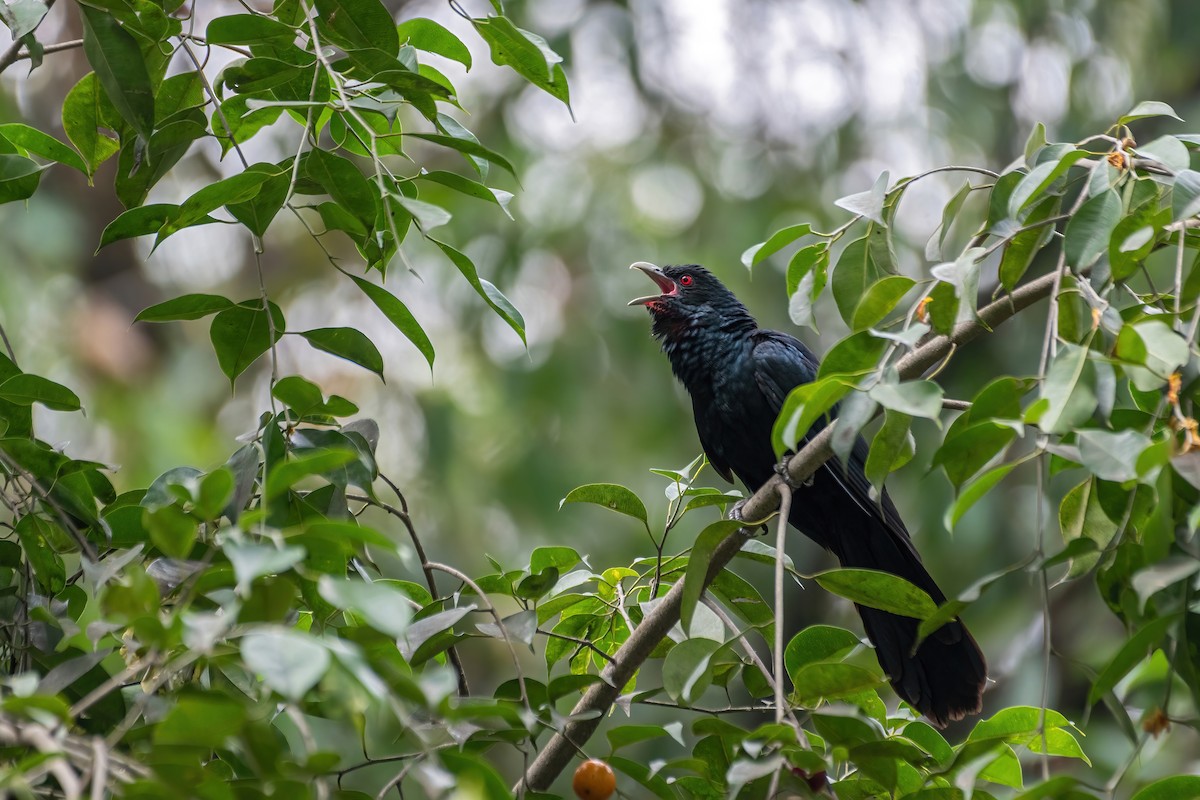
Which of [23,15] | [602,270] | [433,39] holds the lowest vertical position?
[602,270]

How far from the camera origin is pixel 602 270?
9.30m

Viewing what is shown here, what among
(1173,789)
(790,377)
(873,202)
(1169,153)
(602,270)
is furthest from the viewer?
(602,270)

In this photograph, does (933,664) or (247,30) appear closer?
(247,30)

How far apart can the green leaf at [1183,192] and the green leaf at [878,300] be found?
387 mm

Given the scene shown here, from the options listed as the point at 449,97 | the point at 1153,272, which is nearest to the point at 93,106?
the point at 449,97

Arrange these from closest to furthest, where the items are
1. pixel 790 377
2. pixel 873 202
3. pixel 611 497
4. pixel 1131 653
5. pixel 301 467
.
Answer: pixel 301 467 < pixel 1131 653 < pixel 873 202 < pixel 611 497 < pixel 790 377

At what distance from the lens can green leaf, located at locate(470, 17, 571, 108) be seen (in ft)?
6.98

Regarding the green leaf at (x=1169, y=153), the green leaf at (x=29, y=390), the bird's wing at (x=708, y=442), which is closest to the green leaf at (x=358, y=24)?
the green leaf at (x=29, y=390)

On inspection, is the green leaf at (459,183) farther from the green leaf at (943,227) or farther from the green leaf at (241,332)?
the green leaf at (943,227)

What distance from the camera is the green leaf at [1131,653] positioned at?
1.45 metres

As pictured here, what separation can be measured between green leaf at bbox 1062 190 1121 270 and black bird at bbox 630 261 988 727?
1.65 m

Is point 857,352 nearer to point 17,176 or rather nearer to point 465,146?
point 465,146

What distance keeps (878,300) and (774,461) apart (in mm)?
2341

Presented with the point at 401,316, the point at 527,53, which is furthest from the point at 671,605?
the point at 527,53
